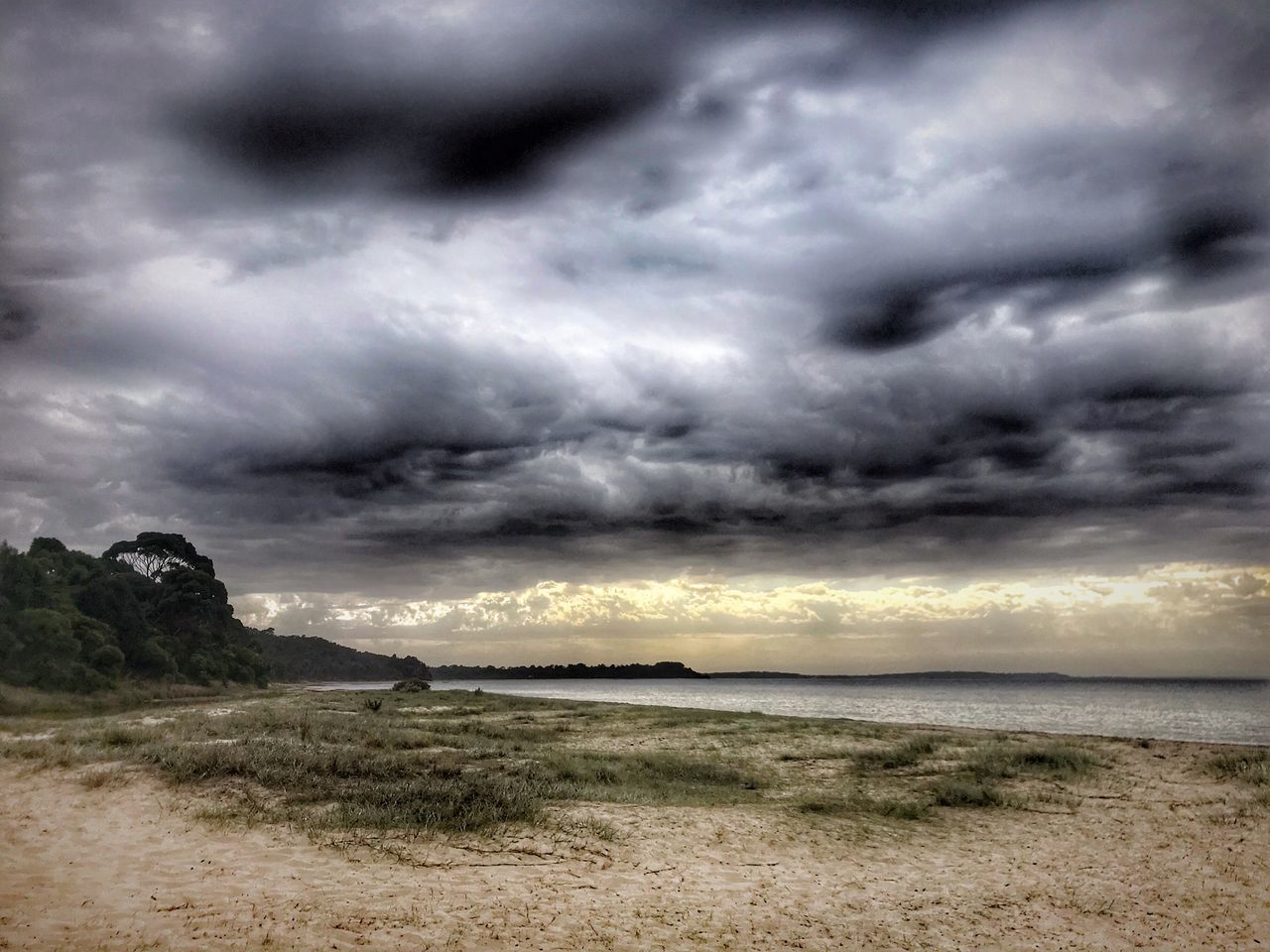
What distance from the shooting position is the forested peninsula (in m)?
69.7

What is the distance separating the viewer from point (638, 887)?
14.7 metres

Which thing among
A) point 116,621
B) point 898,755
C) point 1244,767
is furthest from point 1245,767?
point 116,621

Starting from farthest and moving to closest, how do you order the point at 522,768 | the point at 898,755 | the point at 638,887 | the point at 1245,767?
the point at 898,755
the point at 1245,767
the point at 522,768
the point at 638,887

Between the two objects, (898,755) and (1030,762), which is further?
(898,755)

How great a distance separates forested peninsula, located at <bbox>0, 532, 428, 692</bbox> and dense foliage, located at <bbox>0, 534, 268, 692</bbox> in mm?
96

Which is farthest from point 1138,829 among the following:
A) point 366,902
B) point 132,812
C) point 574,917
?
point 132,812

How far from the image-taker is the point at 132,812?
17891 mm

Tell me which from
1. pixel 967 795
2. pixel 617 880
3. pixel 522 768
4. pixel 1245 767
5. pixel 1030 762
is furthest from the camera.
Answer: pixel 1030 762

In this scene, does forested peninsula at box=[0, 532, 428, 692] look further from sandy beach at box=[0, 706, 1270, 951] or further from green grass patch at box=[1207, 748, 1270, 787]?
green grass patch at box=[1207, 748, 1270, 787]

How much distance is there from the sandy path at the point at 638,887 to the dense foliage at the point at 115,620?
6046cm

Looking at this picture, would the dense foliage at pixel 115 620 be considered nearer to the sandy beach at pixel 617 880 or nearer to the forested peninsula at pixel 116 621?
the forested peninsula at pixel 116 621

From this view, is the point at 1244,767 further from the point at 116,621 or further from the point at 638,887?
the point at 116,621

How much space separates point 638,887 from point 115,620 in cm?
9837

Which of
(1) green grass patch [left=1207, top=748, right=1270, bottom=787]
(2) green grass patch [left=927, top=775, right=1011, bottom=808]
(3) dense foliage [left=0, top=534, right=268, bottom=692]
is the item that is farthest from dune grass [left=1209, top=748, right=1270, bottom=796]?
(3) dense foliage [left=0, top=534, right=268, bottom=692]
